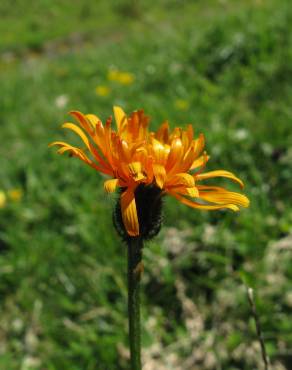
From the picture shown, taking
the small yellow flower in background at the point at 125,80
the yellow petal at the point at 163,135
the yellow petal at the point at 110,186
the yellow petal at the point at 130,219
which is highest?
the small yellow flower in background at the point at 125,80

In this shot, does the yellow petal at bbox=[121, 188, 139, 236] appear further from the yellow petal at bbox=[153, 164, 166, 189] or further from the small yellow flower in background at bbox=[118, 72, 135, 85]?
the small yellow flower in background at bbox=[118, 72, 135, 85]

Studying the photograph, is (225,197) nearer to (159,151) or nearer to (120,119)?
(159,151)

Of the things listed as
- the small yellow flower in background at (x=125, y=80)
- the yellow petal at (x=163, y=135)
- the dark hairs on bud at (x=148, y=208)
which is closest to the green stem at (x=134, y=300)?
the dark hairs on bud at (x=148, y=208)

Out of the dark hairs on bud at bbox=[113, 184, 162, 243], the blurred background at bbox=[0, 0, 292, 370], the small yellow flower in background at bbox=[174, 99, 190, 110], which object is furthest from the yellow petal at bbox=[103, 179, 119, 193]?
the small yellow flower in background at bbox=[174, 99, 190, 110]

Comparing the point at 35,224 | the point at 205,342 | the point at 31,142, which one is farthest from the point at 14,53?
the point at 205,342

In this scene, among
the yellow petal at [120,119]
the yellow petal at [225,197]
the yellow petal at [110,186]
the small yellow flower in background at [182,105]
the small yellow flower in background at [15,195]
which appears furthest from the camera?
the small yellow flower in background at [182,105]

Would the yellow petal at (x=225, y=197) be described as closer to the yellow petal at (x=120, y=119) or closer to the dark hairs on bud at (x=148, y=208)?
the dark hairs on bud at (x=148, y=208)

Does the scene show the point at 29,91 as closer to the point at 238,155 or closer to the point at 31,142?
the point at 31,142
